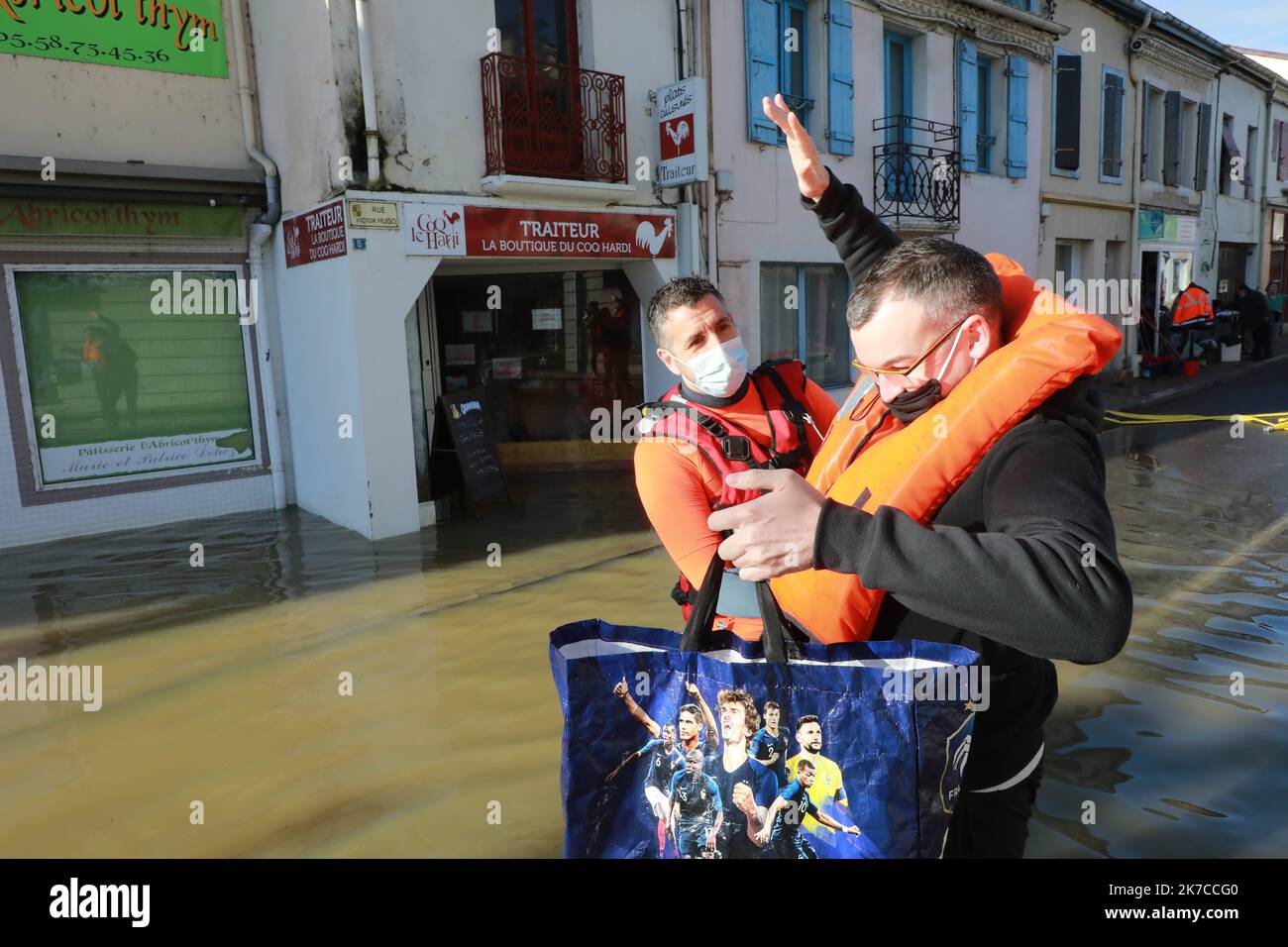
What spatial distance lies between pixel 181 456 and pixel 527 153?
4.51 metres

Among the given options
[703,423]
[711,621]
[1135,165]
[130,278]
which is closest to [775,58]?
[130,278]

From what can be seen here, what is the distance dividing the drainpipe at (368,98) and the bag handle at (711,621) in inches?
276

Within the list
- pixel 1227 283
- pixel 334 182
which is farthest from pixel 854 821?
pixel 1227 283

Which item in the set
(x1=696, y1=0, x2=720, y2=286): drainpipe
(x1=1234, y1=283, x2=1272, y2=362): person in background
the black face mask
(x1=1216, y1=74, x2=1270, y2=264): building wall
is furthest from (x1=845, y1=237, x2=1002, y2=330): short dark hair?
(x1=1216, y1=74, x2=1270, y2=264): building wall

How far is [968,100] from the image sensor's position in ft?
43.7

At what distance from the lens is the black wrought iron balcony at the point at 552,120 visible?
8.34 metres

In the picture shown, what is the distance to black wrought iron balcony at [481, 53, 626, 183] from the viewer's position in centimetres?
834

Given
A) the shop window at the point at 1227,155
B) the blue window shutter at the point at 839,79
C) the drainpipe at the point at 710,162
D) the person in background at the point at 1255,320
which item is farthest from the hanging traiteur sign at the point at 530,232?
the shop window at the point at 1227,155

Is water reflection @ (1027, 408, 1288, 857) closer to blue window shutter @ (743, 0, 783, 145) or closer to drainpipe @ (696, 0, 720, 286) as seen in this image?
drainpipe @ (696, 0, 720, 286)

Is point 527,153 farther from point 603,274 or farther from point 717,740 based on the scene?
point 717,740

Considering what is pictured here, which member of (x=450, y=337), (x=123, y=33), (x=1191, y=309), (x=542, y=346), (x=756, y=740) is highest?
(x=123, y=33)

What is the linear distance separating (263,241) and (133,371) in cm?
177

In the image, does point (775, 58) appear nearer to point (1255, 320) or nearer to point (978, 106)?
point (978, 106)

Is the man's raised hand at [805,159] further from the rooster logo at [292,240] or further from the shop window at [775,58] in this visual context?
the shop window at [775,58]
